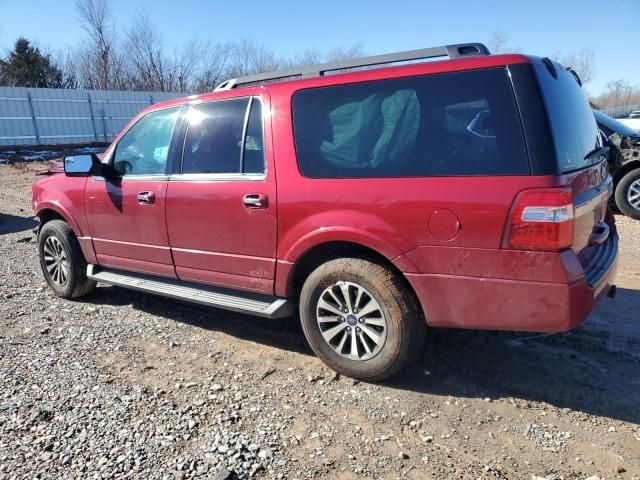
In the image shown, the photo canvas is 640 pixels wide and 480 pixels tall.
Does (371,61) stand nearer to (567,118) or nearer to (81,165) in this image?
(567,118)

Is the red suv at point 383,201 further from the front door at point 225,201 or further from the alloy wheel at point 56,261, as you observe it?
the alloy wheel at point 56,261

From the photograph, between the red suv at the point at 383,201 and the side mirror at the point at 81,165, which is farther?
the side mirror at the point at 81,165

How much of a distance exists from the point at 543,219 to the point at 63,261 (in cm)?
460

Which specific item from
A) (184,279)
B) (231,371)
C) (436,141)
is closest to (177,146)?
(184,279)

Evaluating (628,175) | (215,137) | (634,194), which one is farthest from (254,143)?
(634,194)

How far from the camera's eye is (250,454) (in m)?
2.63

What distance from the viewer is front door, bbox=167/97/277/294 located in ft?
11.7

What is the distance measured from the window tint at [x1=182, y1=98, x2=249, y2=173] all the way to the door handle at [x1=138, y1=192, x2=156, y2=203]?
37cm

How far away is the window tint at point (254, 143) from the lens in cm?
360

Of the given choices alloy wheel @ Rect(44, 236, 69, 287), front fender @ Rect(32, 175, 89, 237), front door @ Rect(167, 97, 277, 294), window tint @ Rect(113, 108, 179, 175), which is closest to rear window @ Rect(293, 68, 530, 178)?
front door @ Rect(167, 97, 277, 294)

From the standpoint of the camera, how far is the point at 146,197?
4.20 metres

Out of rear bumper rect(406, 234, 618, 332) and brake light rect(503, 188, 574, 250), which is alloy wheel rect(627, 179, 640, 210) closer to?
rear bumper rect(406, 234, 618, 332)

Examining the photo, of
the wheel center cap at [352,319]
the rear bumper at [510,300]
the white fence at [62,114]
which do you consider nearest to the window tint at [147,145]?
the wheel center cap at [352,319]

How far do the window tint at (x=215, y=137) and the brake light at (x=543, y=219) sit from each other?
2.03 m
